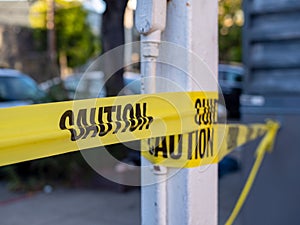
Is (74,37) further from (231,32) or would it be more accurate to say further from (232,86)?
(232,86)

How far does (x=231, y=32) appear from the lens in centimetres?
2222

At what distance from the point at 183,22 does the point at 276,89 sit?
7.60 feet

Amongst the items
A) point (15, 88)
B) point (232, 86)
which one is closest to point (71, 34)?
point (232, 86)

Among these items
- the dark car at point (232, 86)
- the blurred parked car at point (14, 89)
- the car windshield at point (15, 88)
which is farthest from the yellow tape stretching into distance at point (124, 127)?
the dark car at point (232, 86)

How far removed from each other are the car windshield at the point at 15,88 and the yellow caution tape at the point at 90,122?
6.05 meters

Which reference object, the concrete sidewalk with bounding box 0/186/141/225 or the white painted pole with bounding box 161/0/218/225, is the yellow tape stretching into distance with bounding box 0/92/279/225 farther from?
the concrete sidewalk with bounding box 0/186/141/225

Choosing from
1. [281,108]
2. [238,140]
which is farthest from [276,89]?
[238,140]

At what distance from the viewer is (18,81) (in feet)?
25.2

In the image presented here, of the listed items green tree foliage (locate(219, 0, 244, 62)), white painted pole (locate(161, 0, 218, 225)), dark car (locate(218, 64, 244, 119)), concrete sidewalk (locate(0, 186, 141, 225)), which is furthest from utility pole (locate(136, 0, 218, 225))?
green tree foliage (locate(219, 0, 244, 62))

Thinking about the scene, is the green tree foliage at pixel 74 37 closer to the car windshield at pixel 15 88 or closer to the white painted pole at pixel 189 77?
the car windshield at pixel 15 88

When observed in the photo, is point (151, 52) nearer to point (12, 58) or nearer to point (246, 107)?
point (246, 107)

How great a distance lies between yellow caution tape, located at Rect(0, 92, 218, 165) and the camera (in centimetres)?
98

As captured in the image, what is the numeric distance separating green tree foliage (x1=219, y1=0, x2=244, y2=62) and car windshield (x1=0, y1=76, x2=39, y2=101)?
13.2 metres

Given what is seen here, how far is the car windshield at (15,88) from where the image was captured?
7.27 m
